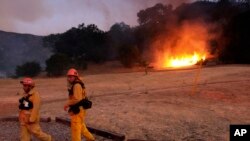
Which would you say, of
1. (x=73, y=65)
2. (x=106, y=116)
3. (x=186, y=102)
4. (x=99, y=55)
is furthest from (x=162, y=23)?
(x=106, y=116)

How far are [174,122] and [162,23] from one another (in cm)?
3645

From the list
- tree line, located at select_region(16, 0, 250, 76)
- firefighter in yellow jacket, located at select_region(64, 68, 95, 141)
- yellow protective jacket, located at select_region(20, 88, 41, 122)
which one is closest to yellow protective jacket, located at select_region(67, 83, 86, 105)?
firefighter in yellow jacket, located at select_region(64, 68, 95, 141)

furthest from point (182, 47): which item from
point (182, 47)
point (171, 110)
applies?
→ point (171, 110)

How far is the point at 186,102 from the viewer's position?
1608 cm

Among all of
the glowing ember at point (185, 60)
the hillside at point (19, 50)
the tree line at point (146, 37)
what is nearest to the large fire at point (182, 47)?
the glowing ember at point (185, 60)

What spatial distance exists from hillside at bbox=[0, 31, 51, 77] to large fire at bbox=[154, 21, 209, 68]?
23561 mm

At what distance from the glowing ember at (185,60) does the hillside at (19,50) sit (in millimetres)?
26410

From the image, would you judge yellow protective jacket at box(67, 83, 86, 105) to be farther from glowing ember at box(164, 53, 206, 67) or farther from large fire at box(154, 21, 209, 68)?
glowing ember at box(164, 53, 206, 67)

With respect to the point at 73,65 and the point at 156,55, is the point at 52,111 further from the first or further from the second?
the point at 156,55

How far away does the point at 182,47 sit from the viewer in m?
40.5

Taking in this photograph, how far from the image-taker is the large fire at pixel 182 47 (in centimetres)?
3834

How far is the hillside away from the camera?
61.9 metres

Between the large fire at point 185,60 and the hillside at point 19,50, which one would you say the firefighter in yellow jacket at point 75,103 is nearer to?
the large fire at point 185,60

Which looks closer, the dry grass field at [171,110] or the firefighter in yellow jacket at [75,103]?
the firefighter in yellow jacket at [75,103]
